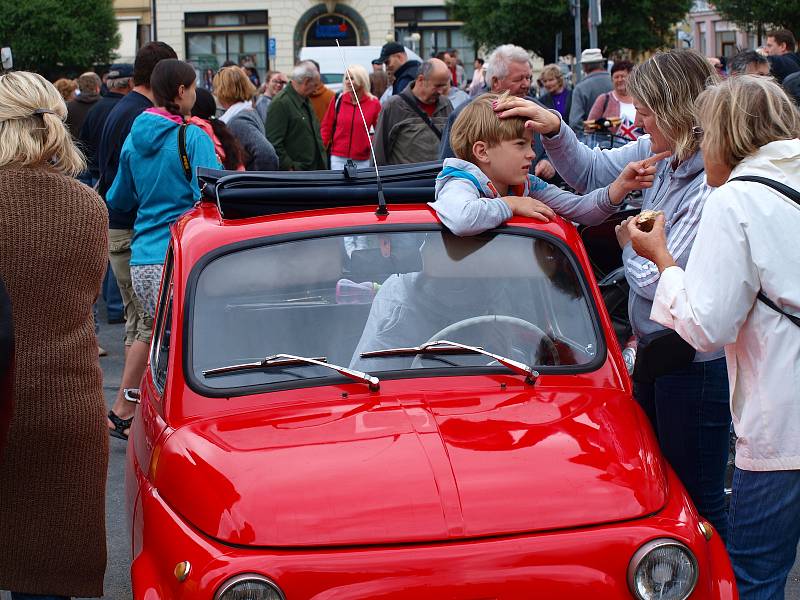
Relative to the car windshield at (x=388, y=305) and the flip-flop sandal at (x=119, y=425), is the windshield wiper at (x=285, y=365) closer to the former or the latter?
the car windshield at (x=388, y=305)

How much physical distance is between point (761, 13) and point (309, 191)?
34.5 meters

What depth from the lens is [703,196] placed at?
3832 millimetres

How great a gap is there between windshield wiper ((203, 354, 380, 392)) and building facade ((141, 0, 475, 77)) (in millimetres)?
63061

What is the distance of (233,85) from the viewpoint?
9.98 meters

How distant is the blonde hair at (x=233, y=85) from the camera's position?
9.95 meters

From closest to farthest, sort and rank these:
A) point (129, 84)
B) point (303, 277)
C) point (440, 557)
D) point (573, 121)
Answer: point (440, 557)
point (303, 277)
point (129, 84)
point (573, 121)

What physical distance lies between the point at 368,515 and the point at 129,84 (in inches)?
343

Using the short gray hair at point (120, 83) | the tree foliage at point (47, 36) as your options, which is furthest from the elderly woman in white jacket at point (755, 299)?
the tree foliage at point (47, 36)

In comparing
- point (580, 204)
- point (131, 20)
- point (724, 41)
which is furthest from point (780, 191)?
point (131, 20)

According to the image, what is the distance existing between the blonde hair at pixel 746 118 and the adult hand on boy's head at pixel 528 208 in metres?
0.85

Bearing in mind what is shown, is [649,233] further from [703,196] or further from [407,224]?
[407,224]

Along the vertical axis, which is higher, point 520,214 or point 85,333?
point 520,214

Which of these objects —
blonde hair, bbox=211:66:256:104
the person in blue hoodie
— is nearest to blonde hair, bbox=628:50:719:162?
the person in blue hoodie

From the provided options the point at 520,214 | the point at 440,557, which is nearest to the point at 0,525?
the point at 440,557
